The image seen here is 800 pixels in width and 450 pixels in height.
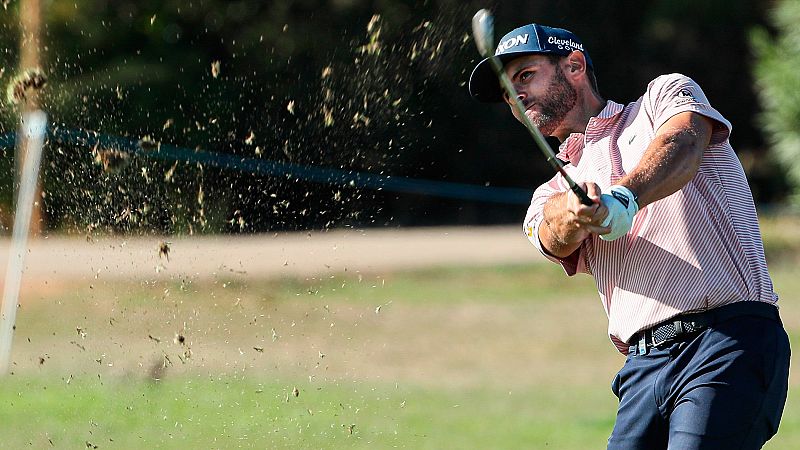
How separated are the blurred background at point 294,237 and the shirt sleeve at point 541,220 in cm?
408

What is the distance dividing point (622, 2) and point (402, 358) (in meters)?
17.0

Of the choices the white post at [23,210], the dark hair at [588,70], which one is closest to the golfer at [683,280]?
the dark hair at [588,70]

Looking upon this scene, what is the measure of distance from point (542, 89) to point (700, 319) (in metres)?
1.02

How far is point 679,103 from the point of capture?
4.23 m

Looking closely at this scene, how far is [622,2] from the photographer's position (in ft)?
95.2

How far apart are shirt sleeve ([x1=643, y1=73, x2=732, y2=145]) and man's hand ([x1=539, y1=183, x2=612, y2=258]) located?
1.46 feet

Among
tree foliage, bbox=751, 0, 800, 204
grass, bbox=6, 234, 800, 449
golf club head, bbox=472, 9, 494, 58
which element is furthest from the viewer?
tree foliage, bbox=751, 0, 800, 204

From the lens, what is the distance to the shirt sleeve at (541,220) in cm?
476

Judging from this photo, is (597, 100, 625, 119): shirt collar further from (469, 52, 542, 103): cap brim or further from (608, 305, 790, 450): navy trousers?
(608, 305, 790, 450): navy trousers

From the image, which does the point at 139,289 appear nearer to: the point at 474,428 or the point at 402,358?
the point at 402,358

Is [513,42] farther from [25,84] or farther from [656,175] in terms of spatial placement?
[25,84]

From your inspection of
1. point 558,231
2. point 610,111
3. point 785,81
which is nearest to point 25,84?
point 610,111

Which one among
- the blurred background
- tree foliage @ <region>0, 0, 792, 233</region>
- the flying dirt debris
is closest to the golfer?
the blurred background

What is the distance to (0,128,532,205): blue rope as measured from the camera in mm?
11680
